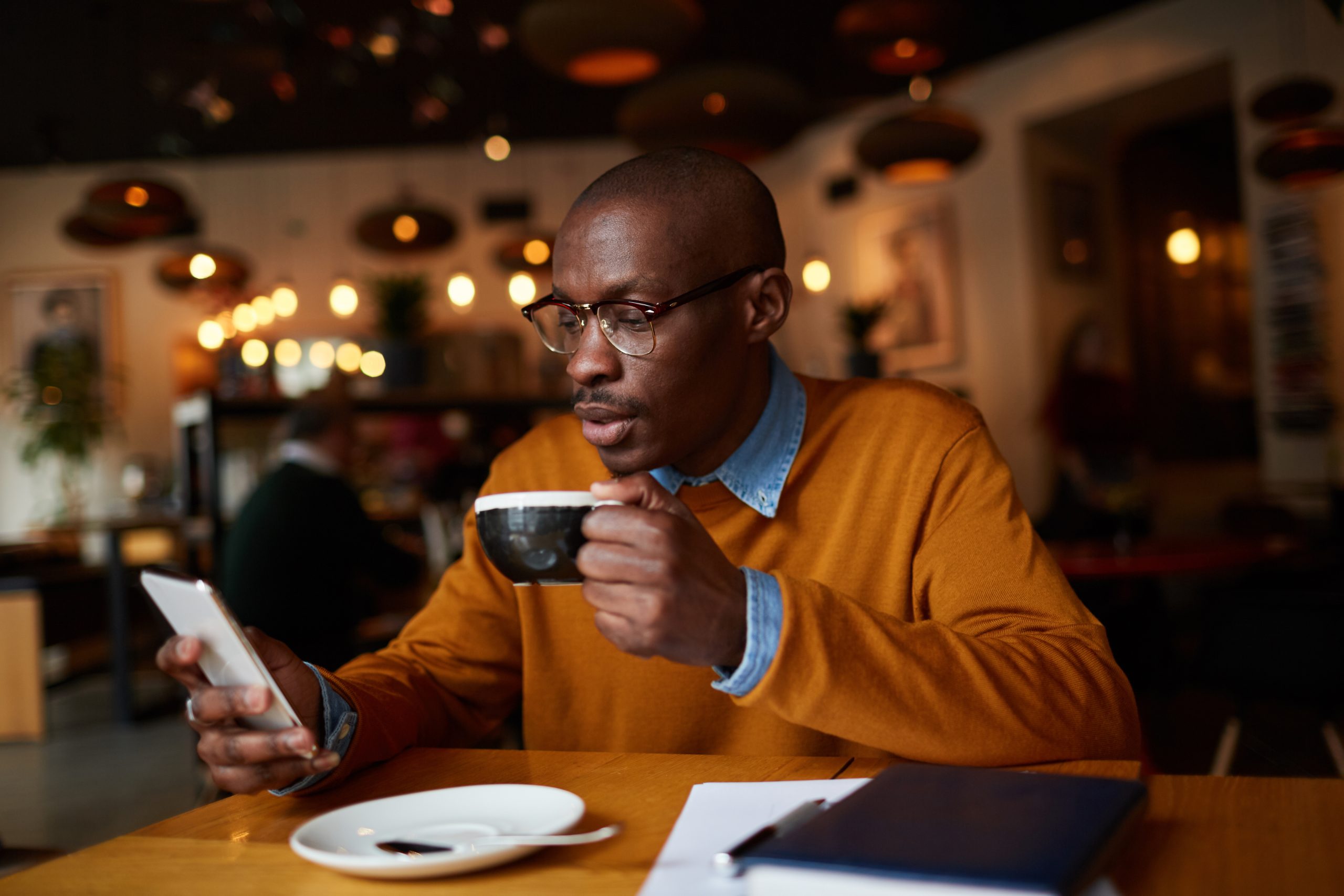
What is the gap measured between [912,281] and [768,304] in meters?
6.60

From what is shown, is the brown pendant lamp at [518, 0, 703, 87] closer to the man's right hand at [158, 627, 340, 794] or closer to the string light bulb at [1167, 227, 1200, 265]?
the man's right hand at [158, 627, 340, 794]

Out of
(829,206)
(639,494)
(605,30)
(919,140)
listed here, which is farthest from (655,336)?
(829,206)

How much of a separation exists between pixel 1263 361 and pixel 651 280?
5774 mm

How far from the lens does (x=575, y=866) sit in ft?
2.35

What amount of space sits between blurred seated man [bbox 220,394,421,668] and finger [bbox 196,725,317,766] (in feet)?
8.03

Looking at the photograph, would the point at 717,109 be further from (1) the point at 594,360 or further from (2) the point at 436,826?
(2) the point at 436,826

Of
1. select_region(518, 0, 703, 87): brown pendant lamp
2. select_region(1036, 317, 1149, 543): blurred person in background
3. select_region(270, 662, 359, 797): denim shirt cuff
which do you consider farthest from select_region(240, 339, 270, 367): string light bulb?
select_region(270, 662, 359, 797): denim shirt cuff

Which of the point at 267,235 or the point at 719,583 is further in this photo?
the point at 267,235

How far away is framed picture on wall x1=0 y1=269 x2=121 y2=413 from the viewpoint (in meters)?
9.06

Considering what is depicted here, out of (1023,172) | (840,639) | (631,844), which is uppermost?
(1023,172)

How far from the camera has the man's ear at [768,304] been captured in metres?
1.30

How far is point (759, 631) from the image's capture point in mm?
828

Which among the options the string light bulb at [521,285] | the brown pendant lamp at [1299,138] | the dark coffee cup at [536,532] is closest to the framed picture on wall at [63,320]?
the string light bulb at [521,285]

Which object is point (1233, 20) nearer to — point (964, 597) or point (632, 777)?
point (964, 597)
